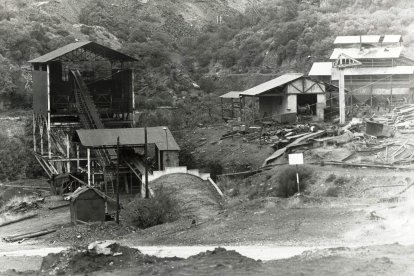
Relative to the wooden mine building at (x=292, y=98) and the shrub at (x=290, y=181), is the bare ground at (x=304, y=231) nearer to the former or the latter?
the shrub at (x=290, y=181)

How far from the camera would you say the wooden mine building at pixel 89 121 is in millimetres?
42188

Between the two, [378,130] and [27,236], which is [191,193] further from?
[378,130]

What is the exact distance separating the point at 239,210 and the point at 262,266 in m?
10.7

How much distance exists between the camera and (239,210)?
3014 cm

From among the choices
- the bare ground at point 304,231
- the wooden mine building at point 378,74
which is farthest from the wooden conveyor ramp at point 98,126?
the wooden mine building at point 378,74

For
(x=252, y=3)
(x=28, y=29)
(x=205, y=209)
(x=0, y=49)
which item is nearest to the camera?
(x=205, y=209)

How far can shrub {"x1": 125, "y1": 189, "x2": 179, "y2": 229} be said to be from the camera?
104ft

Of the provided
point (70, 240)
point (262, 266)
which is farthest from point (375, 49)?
point (262, 266)

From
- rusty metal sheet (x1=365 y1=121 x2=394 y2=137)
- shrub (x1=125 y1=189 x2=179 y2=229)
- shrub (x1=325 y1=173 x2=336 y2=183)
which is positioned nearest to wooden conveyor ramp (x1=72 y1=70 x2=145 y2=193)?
shrub (x1=125 y1=189 x2=179 y2=229)

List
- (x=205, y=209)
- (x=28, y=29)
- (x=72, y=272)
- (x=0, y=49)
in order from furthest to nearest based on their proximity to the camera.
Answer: (x=28, y=29), (x=0, y=49), (x=205, y=209), (x=72, y=272)

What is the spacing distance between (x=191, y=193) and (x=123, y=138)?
325 inches

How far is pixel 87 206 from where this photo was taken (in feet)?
108

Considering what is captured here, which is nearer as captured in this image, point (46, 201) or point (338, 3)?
point (46, 201)

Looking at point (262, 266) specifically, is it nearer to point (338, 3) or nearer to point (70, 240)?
point (70, 240)
